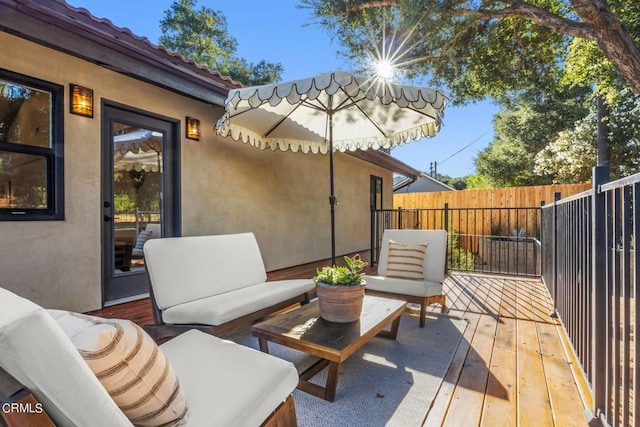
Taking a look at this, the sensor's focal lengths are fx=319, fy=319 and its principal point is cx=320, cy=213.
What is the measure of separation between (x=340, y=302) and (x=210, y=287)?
4.17 feet

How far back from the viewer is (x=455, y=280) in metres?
5.15

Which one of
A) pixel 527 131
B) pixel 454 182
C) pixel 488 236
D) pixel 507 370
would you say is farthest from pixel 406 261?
pixel 454 182

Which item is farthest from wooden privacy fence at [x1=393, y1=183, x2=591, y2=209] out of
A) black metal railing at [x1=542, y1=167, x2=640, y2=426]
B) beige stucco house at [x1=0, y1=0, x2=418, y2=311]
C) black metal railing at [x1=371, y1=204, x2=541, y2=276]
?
beige stucco house at [x1=0, y1=0, x2=418, y2=311]

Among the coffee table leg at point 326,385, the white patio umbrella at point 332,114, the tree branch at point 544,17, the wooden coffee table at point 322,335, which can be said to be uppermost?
the tree branch at point 544,17

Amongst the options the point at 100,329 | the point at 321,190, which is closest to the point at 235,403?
the point at 100,329

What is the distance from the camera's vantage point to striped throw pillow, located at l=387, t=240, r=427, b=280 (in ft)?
11.3

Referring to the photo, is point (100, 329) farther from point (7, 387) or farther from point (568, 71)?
point (568, 71)

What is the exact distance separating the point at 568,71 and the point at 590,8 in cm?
245

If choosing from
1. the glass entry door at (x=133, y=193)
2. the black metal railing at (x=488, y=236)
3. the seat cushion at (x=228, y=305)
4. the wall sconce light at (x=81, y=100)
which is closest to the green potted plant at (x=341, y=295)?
the seat cushion at (x=228, y=305)

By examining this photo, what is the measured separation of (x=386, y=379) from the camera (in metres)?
2.17

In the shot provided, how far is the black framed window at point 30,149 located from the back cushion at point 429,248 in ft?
11.0

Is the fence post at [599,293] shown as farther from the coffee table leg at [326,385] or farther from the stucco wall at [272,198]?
the stucco wall at [272,198]

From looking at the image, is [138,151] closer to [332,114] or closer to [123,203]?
[123,203]

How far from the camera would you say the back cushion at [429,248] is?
3.42 metres
